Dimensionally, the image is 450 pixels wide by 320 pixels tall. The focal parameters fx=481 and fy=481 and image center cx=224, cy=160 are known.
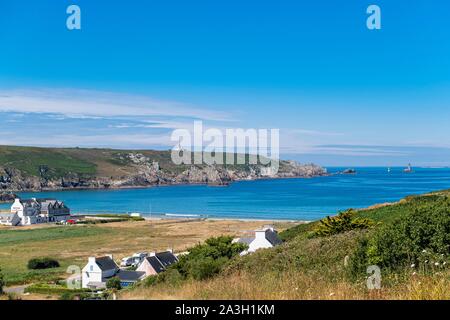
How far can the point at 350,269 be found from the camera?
1241 cm

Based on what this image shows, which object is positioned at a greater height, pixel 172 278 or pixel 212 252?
pixel 172 278

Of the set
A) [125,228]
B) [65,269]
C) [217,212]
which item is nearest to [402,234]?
[65,269]

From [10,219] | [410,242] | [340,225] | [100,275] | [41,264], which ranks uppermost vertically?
[410,242]

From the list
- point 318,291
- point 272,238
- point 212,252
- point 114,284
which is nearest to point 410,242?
point 318,291

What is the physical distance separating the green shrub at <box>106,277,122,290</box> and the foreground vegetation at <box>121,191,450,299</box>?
51.0 ft

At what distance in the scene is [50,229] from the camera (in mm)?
81312

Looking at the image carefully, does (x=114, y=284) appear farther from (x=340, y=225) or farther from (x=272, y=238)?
(x=340, y=225)

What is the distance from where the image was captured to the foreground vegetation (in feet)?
26.2

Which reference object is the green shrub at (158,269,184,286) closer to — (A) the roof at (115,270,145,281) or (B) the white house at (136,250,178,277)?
(A) the roof at (115,270,145,281)

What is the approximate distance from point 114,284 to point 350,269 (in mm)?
22728

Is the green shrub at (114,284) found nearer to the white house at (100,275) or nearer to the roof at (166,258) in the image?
the white house at (100,275)

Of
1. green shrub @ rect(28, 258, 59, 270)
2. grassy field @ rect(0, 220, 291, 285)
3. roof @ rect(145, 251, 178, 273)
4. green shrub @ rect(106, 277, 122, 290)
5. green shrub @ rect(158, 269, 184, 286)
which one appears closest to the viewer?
green shrub @ rect(158, 269, 184, 286)

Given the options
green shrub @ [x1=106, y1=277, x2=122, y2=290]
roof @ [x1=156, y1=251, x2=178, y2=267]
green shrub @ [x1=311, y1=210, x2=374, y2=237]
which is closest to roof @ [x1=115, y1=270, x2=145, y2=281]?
green shrub @ [x1=106, y1=277, x2=122, y2=290]

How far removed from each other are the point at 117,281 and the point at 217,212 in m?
80.5
